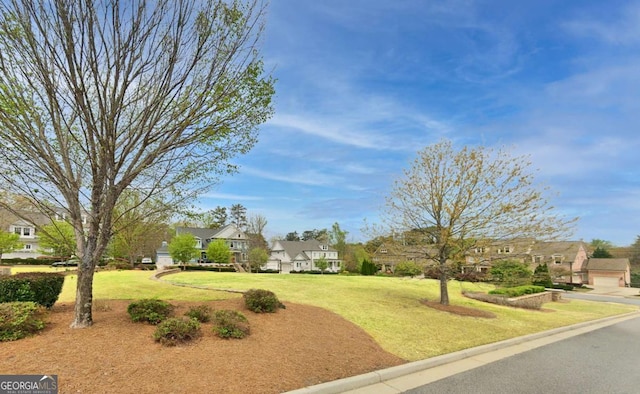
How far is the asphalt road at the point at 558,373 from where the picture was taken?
6.00 metres

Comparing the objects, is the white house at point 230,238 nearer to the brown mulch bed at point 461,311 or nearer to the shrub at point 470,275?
the shrub at point 470,275

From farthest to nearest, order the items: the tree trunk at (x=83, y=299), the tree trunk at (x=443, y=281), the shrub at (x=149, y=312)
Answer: the tree trunk at (x=443, y=281) < the shrub at (x=149, y=312) < the tree trunk at (x=83, y=299)

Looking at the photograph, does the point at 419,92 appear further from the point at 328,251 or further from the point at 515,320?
the point at 328,251

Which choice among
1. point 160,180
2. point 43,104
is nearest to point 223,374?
point 160,180

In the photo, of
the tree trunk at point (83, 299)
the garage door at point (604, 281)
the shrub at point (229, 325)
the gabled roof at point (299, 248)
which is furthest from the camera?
the gabled roof at point (299, 248)

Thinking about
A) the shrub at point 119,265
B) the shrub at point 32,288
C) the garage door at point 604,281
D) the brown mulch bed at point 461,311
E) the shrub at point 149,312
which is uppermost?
the shrub at point 32,288

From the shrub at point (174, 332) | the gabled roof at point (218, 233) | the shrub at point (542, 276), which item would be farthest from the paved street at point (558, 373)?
the gabled roof at point (218, 233)

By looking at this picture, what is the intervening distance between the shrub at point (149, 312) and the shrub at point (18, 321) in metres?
1.46

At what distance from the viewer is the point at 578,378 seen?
22.0 feet

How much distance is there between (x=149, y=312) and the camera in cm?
696

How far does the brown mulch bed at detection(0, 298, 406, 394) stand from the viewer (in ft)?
15.7

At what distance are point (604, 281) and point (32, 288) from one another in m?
60.4

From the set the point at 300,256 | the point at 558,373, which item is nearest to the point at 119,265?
the point at 300,256

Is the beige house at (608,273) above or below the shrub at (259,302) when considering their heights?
below
